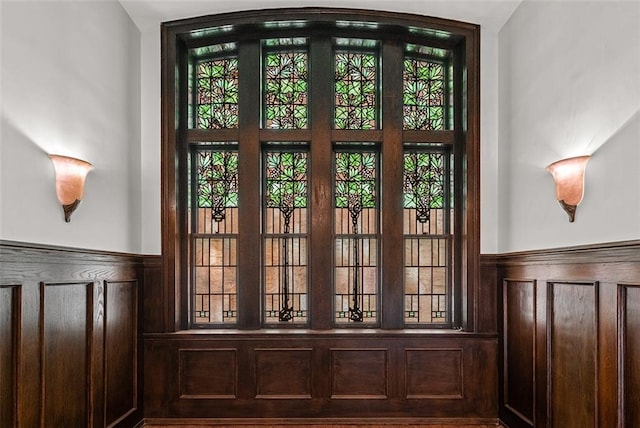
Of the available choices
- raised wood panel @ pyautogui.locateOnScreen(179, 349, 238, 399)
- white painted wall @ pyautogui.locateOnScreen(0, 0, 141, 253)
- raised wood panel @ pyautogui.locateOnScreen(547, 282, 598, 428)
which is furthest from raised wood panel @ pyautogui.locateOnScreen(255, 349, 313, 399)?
raised wood panel @ pyautogui.locateOnScreen(547, 282, 598, 428)

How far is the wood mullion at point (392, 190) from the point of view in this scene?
4.18 metres

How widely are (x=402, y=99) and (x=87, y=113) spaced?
236 centimetres

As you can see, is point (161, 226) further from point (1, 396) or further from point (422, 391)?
point (422, 391)

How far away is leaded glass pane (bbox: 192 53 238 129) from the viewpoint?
429cm

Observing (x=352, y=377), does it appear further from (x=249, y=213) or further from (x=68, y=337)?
(x=68, y=337)

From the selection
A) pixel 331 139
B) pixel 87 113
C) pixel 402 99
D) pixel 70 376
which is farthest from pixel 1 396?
pixel 402 99

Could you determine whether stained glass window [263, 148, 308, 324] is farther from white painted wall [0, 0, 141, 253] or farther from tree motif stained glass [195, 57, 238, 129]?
white painted wall [0, 0, 141, 253]

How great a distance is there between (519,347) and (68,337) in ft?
9.56

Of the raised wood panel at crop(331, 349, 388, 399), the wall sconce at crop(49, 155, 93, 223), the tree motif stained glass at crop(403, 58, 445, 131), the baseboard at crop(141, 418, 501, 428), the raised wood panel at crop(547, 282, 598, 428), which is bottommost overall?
the baseboard at crop(141, 418, 501, 428)

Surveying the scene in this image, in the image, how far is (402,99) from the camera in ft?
13.9

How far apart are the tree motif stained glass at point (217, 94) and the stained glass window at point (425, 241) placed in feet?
4.93

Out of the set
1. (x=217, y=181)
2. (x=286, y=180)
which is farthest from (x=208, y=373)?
(x=286, y=180)

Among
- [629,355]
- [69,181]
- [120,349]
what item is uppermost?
[69,181]

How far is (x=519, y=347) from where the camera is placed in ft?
12.1
